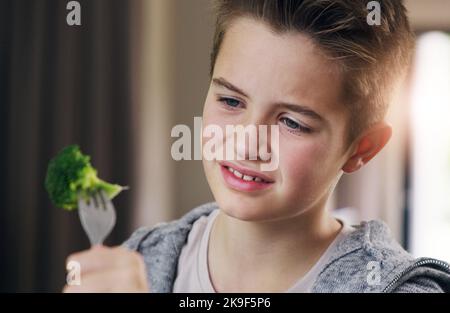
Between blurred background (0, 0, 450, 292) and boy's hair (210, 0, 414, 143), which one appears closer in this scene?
boy's hair (210, 0, 414, 143)

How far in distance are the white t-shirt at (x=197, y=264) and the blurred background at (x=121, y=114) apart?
5cm

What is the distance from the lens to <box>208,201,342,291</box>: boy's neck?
0.86 metres

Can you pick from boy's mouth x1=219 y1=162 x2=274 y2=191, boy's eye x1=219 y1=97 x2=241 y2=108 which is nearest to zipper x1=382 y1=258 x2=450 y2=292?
boy's mouth x1=219 y1=162 x2=274 y2=191

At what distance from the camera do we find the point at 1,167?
96 cm

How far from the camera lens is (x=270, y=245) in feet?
2.86

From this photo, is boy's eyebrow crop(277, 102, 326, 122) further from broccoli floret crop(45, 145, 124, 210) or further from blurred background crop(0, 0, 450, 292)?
broccoli floret crop(45, 145, 124, 210)

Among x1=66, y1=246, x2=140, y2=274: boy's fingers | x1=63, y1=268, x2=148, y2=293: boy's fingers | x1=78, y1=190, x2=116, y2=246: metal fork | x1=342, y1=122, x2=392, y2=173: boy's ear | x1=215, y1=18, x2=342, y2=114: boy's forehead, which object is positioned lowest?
x1=63, y1=268, x2=148, y2=293: boy's fingers

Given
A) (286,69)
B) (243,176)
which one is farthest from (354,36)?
(243,176)

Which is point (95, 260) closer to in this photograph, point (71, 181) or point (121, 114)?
point (71, 181)

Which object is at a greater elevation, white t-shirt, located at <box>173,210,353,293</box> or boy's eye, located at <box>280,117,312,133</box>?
boy's eye, located at <box>280,117,312,133</box>

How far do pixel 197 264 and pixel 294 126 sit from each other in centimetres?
26

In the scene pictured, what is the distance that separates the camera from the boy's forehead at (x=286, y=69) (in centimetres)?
77

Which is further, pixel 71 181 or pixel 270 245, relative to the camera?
pixel 270 245

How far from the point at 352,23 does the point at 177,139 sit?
31cm
